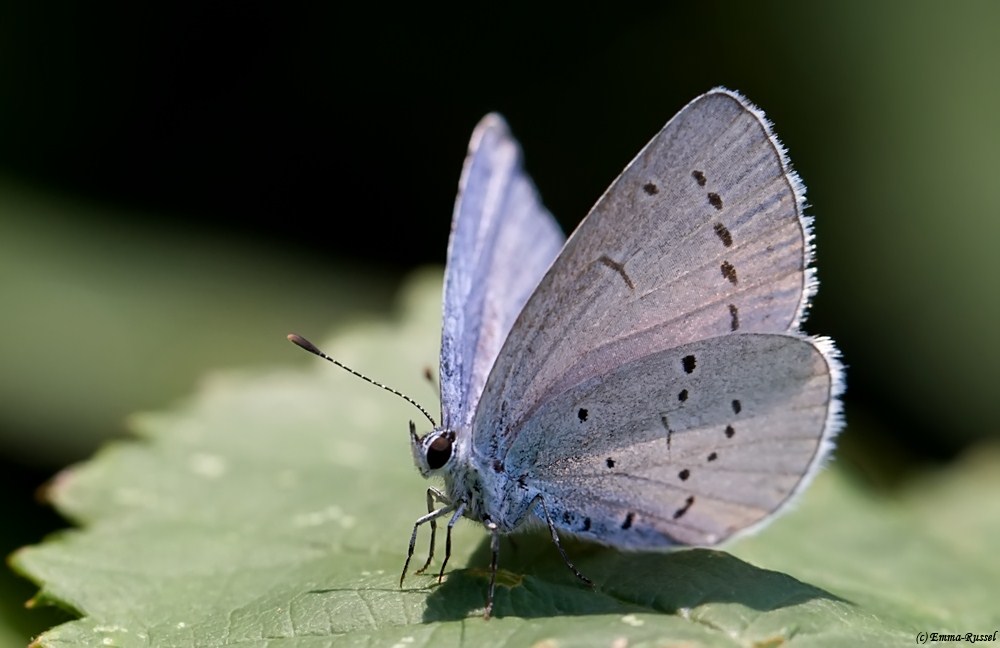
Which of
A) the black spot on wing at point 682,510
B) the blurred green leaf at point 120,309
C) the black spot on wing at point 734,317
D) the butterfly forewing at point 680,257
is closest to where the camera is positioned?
the butterfly forewing at point 680,257

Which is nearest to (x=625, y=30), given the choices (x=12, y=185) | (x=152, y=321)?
(x=152, y=321)

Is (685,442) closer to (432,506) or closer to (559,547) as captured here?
(559,547)

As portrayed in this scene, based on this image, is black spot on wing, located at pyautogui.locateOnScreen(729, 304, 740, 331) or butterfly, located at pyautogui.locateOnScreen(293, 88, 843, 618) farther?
black spot on wing, located at pyautogui.locateOnScreen(729, 304, 740, 331)

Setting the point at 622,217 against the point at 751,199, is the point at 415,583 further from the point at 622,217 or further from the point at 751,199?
the point at 751,199

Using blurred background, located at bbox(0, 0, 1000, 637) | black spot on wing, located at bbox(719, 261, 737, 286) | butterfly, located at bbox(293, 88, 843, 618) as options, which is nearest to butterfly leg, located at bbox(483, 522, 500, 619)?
butterfly, located at bbox(293, 88, 843, 618)

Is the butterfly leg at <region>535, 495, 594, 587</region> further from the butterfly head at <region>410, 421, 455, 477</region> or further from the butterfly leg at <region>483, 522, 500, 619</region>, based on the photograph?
the butterfly head at <region>410, 421, 455, 477</region>

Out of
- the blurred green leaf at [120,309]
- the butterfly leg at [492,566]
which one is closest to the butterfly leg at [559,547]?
the butterfly leg at [492,566]

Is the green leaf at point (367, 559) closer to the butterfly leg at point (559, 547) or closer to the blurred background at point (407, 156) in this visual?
the butterfly leg at point (559, 547)

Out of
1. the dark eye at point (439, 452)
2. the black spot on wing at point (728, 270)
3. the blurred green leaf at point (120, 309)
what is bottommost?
the dark eye at point (439, 452)

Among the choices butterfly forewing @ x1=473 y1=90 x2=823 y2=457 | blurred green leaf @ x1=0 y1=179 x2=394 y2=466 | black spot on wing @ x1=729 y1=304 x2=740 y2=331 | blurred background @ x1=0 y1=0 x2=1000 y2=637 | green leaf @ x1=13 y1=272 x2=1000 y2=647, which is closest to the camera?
green leaf @ x1=13 y1=272 x2=1000 y2=647
